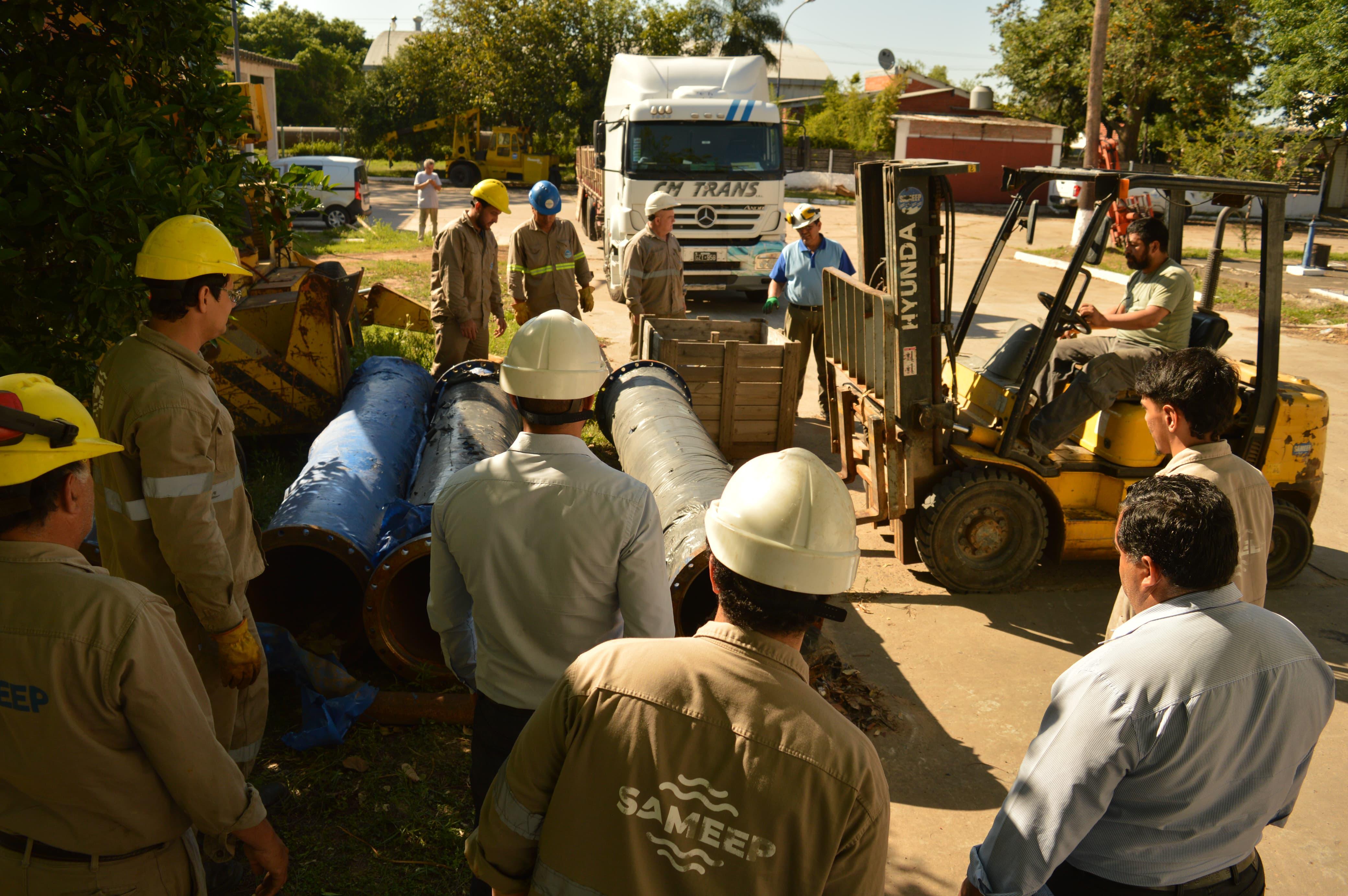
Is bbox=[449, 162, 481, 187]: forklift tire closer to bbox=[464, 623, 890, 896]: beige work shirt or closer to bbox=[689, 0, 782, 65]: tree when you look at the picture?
bbox=[689, 0, 782, 65]: tree

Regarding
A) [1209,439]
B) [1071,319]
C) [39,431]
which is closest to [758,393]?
[1071,319]

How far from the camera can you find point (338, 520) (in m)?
4.39

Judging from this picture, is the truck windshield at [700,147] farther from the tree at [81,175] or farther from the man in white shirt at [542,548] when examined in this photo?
the man in white shirt at [542,548]

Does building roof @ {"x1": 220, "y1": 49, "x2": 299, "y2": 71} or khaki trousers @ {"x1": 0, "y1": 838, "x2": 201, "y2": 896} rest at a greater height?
building roof @ {"x1": 220, "y1": 49, "x2": 299, "y2": 71}

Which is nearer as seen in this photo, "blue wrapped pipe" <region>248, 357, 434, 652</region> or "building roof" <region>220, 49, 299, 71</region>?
"blue wrapped pipe" <region>248, 357, 434, 652</region>

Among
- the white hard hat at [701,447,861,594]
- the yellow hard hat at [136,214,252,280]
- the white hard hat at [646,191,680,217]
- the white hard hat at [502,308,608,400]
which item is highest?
the white hard hat at [646,191,680,217]

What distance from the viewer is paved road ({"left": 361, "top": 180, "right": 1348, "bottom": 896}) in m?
3.87

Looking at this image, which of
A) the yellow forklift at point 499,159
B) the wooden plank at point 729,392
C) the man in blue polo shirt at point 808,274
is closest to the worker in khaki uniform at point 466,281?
the wooden plank at point 729,392

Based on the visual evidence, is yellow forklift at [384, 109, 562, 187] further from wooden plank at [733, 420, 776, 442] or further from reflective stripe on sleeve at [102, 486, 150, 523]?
reflective stripe on sleeve at [102, 486, 150, 523]

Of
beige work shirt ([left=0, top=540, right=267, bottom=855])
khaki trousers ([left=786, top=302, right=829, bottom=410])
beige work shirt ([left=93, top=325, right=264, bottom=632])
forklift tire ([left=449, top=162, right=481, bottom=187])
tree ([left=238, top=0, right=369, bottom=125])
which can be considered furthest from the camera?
tree ([left=238, top=0, right=369, bottom=125])

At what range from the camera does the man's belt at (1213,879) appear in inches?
84.2

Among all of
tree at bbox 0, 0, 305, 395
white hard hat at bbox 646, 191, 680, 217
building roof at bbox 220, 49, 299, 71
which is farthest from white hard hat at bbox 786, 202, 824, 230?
building roof at bbox 220, 49, 299, 71

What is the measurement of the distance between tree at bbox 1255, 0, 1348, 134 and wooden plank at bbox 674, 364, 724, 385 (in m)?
27.3

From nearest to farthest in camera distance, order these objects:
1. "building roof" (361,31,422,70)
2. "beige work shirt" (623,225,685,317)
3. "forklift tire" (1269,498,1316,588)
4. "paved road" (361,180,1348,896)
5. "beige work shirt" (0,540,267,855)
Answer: "beige work shirt" (0,540,267,855) → "paved road" (361,180,1348,896) → "forklift tire" (1269,498,1316,588) → "beige work shirt" (623,225,685,317) → "building roof" (361,31,422,70)
